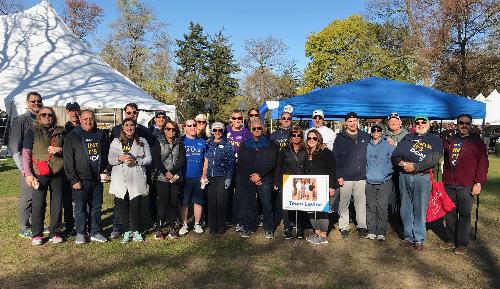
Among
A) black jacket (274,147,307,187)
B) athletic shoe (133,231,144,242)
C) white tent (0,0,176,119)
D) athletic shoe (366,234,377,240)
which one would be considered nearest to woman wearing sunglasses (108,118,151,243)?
athletic shoe (133,231,144,242)

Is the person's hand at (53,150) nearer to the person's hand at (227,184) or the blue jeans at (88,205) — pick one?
the blue jeans at (88,205)

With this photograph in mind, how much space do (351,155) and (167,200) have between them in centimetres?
272

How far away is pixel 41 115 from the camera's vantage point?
5.37 meters

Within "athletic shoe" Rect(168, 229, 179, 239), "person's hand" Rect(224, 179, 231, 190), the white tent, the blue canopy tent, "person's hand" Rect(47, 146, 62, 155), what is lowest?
"athletic shoe" Rect(168, 229, 179, 239)

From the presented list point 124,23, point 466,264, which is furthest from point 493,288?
point 124,23

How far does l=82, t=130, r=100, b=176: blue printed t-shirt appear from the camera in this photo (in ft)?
17.9

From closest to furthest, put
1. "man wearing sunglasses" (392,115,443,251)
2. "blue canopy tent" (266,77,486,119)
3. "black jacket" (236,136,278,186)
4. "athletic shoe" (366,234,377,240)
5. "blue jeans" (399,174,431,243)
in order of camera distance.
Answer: "man wearing sunglasses" (392,115,443,251) < "blue jeans" (399,174,431,243) < "black jacket" (236,136,278,186) < "athletic shoe" (366,234,377,240) < "blue canopy tent" (266,77,486,119)

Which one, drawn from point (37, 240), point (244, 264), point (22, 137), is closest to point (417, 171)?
point (244, 264)

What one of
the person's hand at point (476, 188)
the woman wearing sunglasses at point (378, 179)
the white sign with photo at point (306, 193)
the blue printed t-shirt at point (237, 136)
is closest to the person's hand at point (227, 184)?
the blue printed t-shirt at point (237, 136)

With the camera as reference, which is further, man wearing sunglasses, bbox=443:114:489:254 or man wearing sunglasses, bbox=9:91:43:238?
man wearing sunglasses, bbox=9:91:43:238

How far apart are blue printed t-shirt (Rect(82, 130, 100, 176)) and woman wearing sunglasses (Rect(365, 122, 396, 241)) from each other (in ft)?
12.4

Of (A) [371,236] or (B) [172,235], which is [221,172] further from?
(A) [371,236]

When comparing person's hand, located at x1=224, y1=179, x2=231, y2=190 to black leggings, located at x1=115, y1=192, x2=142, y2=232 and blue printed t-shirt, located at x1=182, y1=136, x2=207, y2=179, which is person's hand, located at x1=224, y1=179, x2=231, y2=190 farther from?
black leggings, located at x1=115, y1=192, x2=142, y2=232

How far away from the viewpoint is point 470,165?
5.32m
